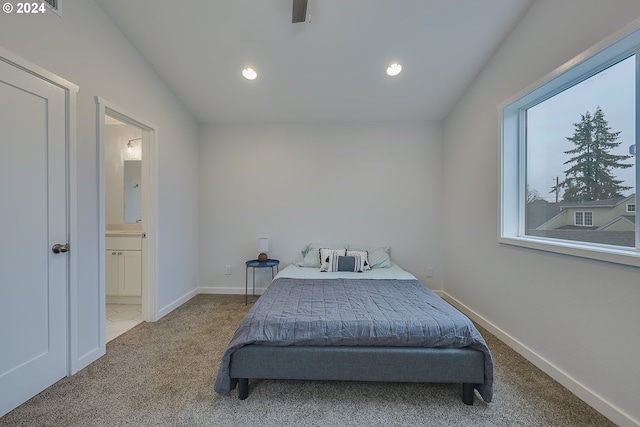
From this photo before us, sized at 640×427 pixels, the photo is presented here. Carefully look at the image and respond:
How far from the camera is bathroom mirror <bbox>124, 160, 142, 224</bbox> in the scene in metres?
3.75

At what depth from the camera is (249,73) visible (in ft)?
9.43

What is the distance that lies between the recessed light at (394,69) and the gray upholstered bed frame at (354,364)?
267cm

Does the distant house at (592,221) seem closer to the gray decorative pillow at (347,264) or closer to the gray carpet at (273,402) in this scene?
the gray carpet at (273,402)

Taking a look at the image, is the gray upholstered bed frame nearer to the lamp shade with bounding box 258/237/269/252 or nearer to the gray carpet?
the gray carpet

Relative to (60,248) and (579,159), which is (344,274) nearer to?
(579,159)

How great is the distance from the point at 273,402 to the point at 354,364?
56 cm

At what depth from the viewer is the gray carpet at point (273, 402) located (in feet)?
4.85

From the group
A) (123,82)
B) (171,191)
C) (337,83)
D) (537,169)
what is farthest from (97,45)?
(537,169)

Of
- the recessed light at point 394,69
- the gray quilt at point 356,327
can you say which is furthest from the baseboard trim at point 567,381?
the recessed light at point 394,69

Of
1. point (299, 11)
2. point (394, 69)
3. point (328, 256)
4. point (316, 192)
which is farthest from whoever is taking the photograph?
point (316, 192)

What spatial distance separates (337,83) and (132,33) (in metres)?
2.06

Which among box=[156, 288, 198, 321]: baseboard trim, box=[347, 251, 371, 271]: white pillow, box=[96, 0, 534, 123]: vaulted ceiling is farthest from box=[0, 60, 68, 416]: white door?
box=[347, 251, 371, 271]: white pillow

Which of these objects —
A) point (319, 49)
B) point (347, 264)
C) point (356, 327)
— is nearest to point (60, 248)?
point (356, 327)

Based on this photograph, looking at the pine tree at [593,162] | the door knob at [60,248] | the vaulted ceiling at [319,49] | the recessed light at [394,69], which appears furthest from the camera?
the recessed light at [394,69]
